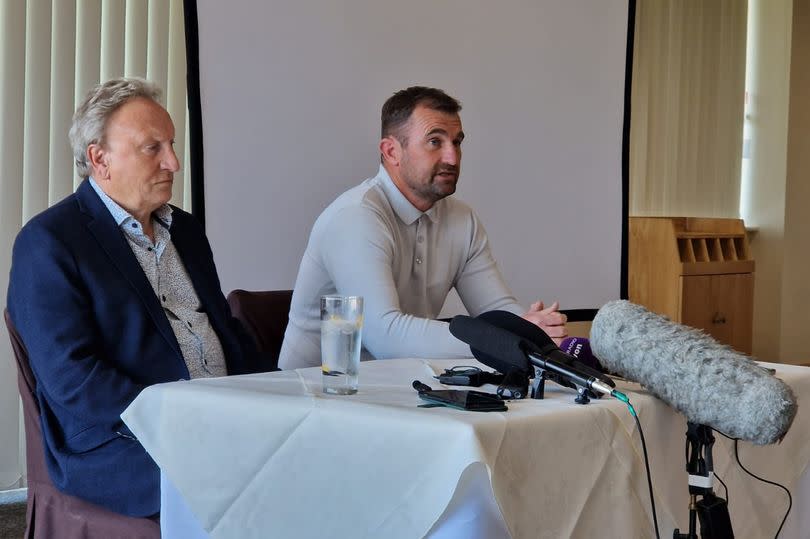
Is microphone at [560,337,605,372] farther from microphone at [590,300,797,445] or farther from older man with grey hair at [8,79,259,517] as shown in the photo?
older man with grey hair at [8,79,259,517]

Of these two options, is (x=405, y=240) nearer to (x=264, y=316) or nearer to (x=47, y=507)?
(x=264, y=316)

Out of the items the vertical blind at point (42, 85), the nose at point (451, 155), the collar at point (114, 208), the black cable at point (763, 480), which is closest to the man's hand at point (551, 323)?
the black cable at point (763, 480)

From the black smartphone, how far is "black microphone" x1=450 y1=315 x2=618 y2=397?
0.23 feet

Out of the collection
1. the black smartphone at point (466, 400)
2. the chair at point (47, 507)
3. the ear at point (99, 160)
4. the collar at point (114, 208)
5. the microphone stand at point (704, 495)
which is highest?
the ear at point (99, 160)

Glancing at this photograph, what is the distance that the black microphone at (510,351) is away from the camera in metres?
1.27

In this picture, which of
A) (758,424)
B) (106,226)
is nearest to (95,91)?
(106,226)

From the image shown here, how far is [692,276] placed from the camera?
5211 mm

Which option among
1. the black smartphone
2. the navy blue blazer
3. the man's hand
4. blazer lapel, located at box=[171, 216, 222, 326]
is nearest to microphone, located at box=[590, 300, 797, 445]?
the black smartphone

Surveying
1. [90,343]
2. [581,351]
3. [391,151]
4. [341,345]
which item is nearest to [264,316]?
[391,151]

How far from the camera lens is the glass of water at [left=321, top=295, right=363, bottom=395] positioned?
134cm

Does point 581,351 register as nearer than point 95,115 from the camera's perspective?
Yes

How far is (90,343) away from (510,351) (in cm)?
85

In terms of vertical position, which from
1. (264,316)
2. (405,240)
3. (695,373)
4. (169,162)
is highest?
(169,162)

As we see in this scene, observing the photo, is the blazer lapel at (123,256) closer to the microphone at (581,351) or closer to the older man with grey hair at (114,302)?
the older man with grey hair at (114,302)
